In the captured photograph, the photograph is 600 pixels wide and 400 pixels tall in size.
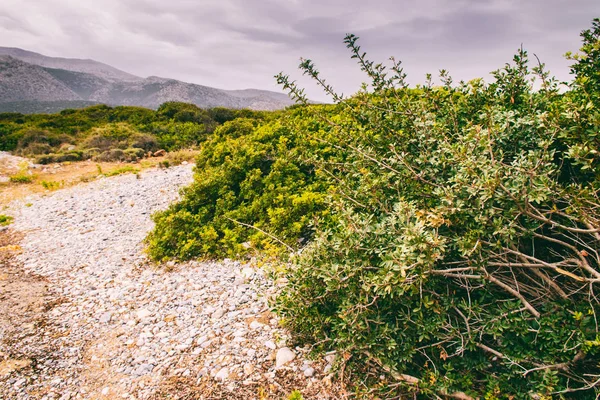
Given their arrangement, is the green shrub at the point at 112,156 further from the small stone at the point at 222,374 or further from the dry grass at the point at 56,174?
the small stone at the point at 222,374

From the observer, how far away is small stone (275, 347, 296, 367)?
3.74 m

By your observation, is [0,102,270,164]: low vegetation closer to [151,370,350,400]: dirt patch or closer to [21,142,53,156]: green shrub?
[21,142,53,156]: green shrub

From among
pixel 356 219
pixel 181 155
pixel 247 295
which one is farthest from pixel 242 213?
pixel 181 155

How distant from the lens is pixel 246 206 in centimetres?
690

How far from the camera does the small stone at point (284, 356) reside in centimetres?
374

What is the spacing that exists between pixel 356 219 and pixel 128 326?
4.02m

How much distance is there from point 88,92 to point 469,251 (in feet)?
506

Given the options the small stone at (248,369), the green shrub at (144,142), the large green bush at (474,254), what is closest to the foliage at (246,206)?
the small stone at (248,369)

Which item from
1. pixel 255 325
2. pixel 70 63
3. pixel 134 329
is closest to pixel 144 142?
pixel 134 329

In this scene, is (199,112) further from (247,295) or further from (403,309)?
(403,309)

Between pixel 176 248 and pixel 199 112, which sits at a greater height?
pixel 199 112

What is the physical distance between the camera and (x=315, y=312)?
3512 millimetres

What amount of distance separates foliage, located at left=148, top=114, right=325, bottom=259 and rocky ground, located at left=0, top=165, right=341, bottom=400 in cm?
48

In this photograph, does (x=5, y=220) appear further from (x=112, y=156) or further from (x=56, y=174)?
(x=112, y=156)
